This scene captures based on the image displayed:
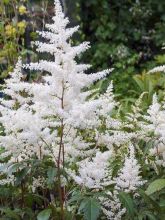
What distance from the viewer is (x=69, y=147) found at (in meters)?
2.58

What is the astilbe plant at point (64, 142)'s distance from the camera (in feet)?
7.79

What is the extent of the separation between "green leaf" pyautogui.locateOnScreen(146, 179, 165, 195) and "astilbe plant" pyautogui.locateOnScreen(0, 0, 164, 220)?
0.19ft

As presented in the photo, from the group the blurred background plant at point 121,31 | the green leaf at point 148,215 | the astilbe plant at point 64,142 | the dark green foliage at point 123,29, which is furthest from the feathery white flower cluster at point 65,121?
the dark green foliage at point 123,29

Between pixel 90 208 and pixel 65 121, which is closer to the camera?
pixel 90 208

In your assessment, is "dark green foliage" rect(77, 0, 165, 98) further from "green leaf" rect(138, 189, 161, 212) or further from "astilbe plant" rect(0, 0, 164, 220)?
"green leaf" rect(138, 189, 161, 212)

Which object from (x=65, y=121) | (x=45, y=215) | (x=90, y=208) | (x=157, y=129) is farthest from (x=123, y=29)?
(x=90, y=208)

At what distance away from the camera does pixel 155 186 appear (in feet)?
8.23

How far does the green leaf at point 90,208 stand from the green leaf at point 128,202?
12cm

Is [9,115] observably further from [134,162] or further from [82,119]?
[134,162]

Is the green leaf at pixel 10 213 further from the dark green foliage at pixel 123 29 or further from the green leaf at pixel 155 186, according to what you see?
the dark green foliage at pixel 123 29

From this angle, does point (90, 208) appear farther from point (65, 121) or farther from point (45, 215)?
point (65, 121)

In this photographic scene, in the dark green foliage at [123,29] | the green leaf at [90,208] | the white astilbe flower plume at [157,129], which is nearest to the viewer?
the green leaf at [90,208]

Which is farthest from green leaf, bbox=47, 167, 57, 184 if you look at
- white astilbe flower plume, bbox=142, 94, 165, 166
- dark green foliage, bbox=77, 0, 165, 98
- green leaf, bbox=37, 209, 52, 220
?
dark green foliage, bbox=77, 0, 165, 98

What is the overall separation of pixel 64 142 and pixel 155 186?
1.45 ft
